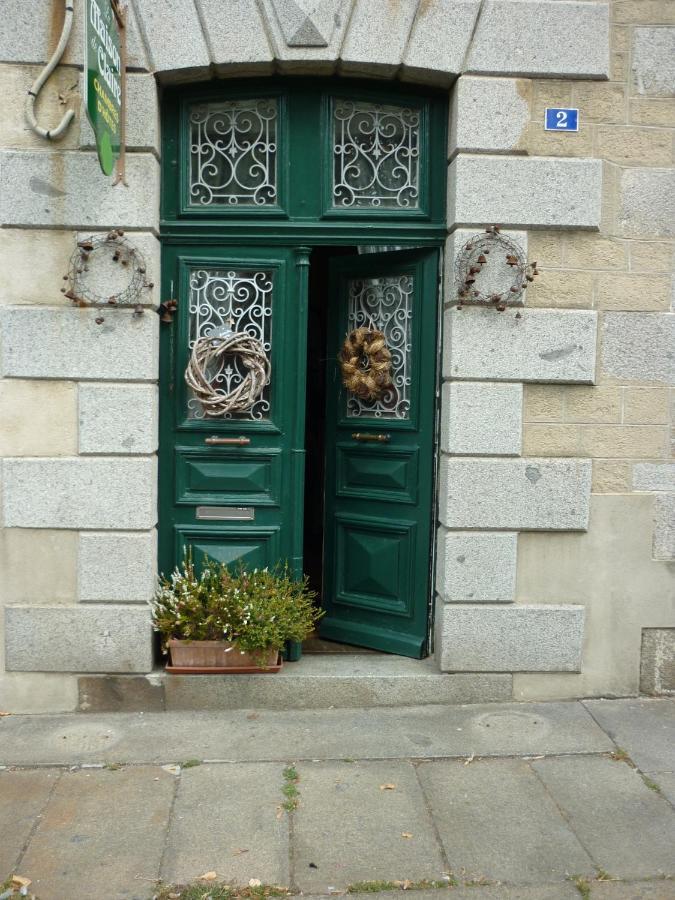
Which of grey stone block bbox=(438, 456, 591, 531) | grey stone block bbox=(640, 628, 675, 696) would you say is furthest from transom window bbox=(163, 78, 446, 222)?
grey stone block bbox=(640, 628, 675, 696)

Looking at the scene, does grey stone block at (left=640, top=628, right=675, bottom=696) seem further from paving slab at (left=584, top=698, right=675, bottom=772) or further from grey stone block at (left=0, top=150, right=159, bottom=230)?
grey stone block at (left=0, top=150, right=159, bottom=230)

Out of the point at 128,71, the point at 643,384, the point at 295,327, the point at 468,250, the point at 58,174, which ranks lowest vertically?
the point at 643,384

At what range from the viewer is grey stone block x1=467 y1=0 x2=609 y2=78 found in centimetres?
493

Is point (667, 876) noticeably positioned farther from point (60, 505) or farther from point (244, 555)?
point (60, 505)

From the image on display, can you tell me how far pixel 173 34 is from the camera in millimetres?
4859

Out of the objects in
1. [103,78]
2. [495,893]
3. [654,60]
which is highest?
[654,60]

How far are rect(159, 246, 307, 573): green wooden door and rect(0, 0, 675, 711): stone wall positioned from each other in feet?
0.80

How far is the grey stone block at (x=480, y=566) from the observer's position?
16.8 ft

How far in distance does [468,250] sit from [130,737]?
3.36 metres

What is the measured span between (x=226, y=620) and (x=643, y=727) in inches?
96.7

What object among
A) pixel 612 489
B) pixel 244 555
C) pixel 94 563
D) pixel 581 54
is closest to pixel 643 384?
pixel 612 489

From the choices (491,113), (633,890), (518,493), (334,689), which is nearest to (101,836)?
(334,689)

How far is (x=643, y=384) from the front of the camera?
16.8 ft

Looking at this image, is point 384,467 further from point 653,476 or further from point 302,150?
point 302,150
